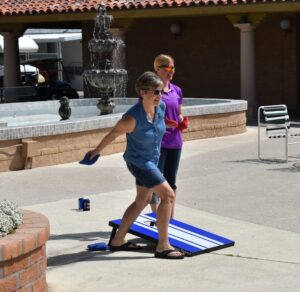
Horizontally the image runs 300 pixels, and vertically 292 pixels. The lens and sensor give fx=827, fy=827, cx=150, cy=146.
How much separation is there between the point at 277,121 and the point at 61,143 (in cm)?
340

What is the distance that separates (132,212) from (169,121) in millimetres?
876

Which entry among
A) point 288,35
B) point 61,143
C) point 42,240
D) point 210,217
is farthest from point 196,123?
point 42,240

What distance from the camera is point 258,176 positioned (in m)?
11.1

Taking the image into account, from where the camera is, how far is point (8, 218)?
5.29m

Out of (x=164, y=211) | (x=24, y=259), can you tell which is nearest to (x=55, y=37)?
(x=164, y=211)

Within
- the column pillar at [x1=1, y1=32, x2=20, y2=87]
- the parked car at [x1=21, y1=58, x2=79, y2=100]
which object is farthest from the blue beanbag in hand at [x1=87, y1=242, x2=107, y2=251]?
the parked car at [x1=21, y1=58, x2=79, y2=100]

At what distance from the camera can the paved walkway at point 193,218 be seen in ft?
20.1

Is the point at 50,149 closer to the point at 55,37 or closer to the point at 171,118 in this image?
the point at 171,118

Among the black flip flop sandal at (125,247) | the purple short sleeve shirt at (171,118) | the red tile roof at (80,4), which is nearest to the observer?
the black flip flop sandal at (125,247)

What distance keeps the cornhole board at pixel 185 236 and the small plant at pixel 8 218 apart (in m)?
1.71

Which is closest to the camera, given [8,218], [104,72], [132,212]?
[8,218]

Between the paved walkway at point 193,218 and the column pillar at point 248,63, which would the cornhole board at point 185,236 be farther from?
the column pillar at point 248,63

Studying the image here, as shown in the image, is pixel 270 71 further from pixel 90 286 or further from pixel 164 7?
pixel 90 286

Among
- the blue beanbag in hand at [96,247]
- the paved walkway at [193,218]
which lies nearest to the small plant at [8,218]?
the paved walkway at [193,218]
